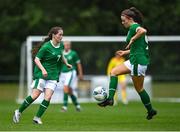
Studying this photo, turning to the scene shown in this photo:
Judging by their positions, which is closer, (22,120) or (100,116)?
(22,120)

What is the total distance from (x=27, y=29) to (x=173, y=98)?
1781cm

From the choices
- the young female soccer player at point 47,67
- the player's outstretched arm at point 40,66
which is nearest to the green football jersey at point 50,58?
the young female soccer player at point 47,67

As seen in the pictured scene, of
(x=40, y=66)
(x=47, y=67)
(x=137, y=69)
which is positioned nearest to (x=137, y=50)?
(x=137, y=69)

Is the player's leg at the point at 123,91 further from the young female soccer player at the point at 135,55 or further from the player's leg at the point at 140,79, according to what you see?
the young female soccer player at the point at 135,55

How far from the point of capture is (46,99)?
15.3 m

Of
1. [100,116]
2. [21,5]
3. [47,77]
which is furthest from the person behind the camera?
[21,5]

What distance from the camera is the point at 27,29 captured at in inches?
1853

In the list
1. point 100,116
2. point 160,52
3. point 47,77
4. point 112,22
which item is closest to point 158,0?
point 112,22

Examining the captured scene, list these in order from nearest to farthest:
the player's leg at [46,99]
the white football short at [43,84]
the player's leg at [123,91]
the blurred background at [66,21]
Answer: the player's leg at [46,99], the white football short at [43,84], the player's leg at [123,91], the blurred background at [66,21]

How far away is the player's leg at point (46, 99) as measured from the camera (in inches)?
602

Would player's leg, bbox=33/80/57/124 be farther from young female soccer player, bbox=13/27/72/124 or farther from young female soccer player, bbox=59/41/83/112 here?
young female soccer player, bbox=59/41/83/112

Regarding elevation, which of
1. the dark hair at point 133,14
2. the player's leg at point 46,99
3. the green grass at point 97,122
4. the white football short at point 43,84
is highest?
the dark hair at point 133,14

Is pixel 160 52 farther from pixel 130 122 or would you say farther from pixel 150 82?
pixel 130 122

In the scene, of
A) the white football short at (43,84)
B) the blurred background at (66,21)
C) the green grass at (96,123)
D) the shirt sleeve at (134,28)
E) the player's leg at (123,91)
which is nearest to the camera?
the green grass at (96,123)
